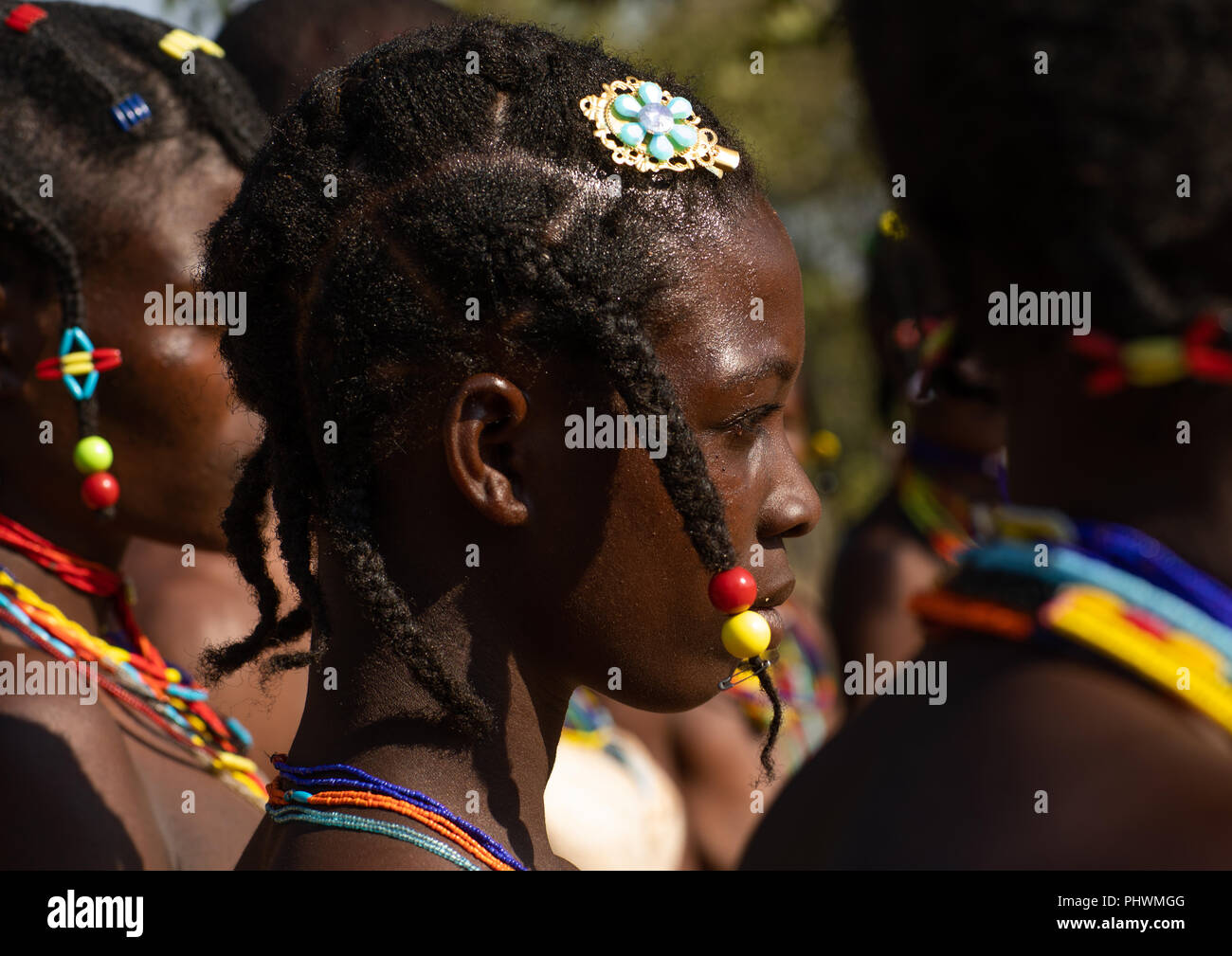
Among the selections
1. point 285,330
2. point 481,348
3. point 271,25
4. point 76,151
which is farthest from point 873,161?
point 271,25

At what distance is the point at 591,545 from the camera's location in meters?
2.21

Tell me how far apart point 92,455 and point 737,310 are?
1.51m

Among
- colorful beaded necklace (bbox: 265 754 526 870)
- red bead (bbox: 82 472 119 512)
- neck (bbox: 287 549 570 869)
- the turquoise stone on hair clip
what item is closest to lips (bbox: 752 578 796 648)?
neck (bbox: 287 549 570 869)

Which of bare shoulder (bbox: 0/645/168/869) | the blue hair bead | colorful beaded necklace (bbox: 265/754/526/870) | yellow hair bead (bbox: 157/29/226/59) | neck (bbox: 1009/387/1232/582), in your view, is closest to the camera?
neck (bbox: 1009/387/1232/582)

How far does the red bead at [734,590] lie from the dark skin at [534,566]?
0.08 m

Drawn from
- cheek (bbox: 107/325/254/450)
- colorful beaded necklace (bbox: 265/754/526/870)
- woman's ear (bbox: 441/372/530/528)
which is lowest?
colorful beaded necklace (bbox: 265/754/526/870)

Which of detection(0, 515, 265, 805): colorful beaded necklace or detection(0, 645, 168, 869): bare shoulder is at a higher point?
detection(0, 515, 265, 805): colorful beaded necklace

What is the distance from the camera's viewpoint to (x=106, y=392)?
9.99 ft

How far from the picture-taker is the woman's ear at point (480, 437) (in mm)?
2189

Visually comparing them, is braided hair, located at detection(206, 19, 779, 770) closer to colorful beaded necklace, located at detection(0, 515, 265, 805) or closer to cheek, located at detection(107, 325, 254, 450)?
cheek, located at detection(107, 325, 254, 450)

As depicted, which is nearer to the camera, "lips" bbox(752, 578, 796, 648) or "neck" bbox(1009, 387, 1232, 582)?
"neck" bbox(1009, 387, 1232, 582)

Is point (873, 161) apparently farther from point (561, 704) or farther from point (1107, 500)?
point (561, 704)

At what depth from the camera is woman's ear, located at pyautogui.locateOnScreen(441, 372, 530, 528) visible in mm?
2189

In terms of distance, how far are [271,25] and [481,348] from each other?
2069 millimetres
